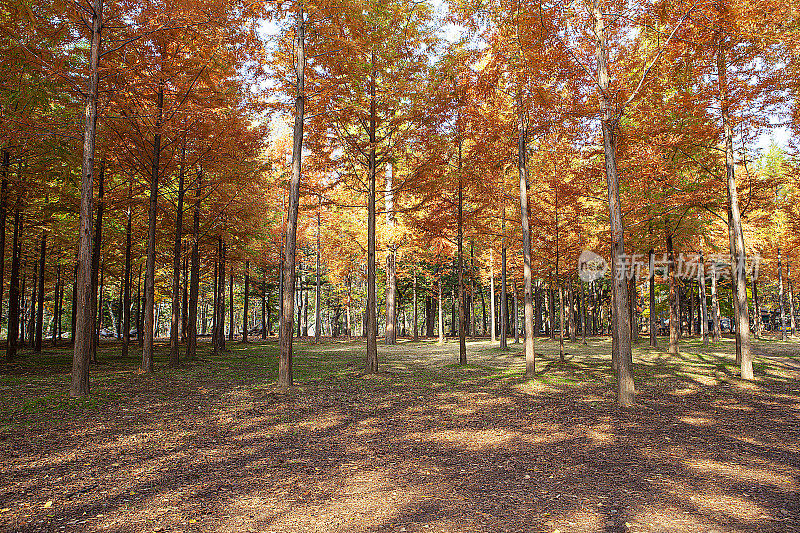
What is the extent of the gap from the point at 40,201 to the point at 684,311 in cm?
4945

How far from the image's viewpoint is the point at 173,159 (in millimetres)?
14305

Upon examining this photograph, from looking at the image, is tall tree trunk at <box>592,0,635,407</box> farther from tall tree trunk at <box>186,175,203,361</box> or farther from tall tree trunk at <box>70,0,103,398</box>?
tall tree trunk at <box>186,175,203,361</box>

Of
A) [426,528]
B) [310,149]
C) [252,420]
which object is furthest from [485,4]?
[426,528]

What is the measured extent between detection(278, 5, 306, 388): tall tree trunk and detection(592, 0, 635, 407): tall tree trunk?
6745mm

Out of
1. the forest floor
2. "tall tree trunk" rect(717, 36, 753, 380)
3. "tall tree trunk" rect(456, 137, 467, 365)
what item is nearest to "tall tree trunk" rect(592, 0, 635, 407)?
the forest floor

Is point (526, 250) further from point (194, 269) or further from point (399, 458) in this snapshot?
point (194, 269)

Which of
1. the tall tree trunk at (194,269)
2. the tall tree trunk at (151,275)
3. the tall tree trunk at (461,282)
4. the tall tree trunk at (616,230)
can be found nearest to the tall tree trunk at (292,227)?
the tall tree trunk at (151,275)

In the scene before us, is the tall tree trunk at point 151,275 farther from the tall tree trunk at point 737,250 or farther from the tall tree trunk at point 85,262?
the tall tree trunk at point 737,250

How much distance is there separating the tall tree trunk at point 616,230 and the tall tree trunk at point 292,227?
6745mm

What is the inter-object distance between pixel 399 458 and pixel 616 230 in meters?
5.90

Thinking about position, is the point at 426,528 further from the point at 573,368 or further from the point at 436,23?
the point at 436,23

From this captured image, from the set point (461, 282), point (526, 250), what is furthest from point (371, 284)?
point (526, 250)

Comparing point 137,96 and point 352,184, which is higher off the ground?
point 137,96

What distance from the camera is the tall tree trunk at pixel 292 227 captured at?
34.3ft
